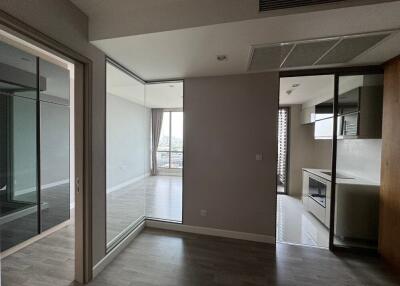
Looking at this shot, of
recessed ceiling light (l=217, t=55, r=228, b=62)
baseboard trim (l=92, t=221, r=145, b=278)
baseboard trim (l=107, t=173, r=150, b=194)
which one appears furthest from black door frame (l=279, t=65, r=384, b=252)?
baseboard trim (l=107, t=173, r=150, b=194)

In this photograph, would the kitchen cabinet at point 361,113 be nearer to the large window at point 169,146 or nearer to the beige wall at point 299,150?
the beige wall at point 299,150

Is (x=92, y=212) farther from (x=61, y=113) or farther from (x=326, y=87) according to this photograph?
(x=326, y=87)

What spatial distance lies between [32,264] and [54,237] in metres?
0.68

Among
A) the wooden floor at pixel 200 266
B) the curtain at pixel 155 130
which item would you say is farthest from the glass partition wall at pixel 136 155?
the wooden floor at pixel 200 266

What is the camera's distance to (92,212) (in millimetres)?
2148

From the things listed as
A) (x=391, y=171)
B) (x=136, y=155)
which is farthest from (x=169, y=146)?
(x=391, y=171)

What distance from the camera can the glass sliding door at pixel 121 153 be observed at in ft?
8.97

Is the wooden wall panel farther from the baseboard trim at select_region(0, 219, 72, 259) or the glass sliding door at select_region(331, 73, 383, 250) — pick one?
the baseboard trim at select_region(0, 219, 72, 259)

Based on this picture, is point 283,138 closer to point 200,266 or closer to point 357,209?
point 357,209

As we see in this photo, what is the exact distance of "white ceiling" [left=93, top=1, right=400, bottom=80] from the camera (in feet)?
5.08

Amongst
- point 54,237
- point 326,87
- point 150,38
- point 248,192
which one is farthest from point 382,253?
point 54,237

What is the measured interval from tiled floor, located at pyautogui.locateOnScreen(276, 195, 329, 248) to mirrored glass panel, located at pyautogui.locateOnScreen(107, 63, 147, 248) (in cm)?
246

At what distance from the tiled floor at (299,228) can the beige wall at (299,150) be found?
957mm

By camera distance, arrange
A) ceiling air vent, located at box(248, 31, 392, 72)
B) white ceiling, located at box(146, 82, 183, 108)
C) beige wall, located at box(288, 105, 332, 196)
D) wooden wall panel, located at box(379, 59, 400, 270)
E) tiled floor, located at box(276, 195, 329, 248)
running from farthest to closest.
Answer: beige wall, located at box(288, 105, 332, 196), white ceiling, located at box(146, 82, 183, 108), tiled floor, located at box(276, 195, 329, 248), wooden wall panel, located at box(379, 59, 400, 270), ceiling air vent, located at box(248, 31, 392, 72)
